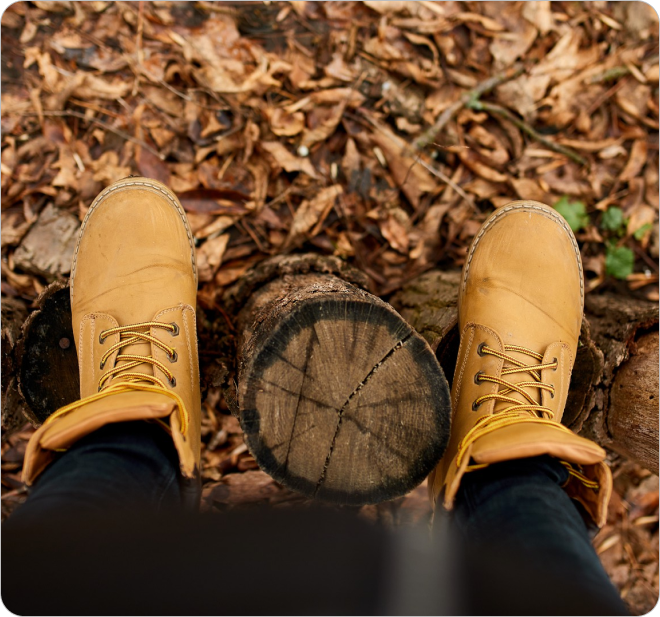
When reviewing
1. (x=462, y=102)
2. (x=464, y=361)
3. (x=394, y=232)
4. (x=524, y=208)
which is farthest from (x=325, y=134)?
(x=464, y=361)

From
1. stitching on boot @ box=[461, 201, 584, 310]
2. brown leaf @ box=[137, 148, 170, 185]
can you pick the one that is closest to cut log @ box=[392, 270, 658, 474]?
stitching on boot @ box=[461, 201, 584, 310]

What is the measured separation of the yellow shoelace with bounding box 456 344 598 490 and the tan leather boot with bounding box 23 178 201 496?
32.8 inches

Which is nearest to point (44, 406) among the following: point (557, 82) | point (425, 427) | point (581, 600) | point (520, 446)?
point (425, 427)

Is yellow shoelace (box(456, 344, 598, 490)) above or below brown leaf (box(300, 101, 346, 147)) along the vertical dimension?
below

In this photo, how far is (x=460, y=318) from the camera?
1.75m

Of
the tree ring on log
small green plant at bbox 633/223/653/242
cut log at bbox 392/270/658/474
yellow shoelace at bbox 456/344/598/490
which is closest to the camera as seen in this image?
the tree ring on log

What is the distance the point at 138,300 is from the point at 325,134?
42.8 inches

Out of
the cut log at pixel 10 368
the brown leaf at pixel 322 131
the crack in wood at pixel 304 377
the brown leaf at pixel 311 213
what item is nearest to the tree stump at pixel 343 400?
the crack in wood at pixel 304 377

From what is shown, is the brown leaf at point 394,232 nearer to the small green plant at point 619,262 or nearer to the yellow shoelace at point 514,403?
the yellow shoelace at point 514,403

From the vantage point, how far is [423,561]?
1053 mm

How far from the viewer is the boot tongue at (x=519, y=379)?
153 centimetres

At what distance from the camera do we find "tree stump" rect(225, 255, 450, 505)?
1161 millimetres

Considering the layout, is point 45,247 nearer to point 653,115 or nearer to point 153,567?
point 153,567

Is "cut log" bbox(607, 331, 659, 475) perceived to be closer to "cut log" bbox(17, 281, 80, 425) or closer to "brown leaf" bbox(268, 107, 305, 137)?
"brown leaf" bbox(268, 107, 305, 137)
